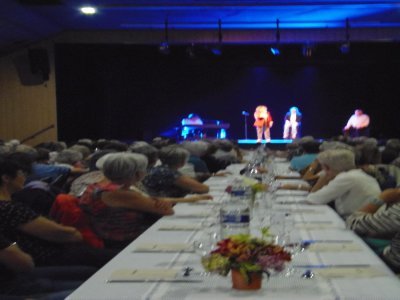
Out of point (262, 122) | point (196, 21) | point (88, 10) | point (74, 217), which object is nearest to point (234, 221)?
point (74, 217)

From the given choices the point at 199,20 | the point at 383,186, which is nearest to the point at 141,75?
the point at 199,20

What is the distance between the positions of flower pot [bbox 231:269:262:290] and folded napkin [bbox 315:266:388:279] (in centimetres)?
31

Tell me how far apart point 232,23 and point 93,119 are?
4.64 m

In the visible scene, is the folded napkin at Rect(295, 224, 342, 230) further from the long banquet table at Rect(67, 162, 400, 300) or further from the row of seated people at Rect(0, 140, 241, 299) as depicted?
the row of seated people at Rect(0, 140, 241, 299)

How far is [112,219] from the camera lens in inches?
146

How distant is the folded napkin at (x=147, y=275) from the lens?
88.4 inches

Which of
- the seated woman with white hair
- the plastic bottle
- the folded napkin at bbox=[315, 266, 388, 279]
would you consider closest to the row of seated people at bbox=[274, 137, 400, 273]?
the folded napkin at bbox=[315, 266, 388, 279]

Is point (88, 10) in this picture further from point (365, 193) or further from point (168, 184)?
point (365, 193)

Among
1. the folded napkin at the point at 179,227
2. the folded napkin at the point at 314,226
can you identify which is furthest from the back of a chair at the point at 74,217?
the folded napkin at the point at 314,226

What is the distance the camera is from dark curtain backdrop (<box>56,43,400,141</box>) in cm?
1766

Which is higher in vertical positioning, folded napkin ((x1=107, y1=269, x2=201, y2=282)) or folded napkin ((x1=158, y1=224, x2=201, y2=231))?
folded napkin ((x1=107, y1=269, x2=201, y2=282))

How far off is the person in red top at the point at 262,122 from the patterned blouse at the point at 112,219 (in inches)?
583

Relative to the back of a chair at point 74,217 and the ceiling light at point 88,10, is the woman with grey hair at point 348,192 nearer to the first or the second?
the back of a chair at point 74,217

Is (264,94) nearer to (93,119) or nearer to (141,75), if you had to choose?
(141,75)
